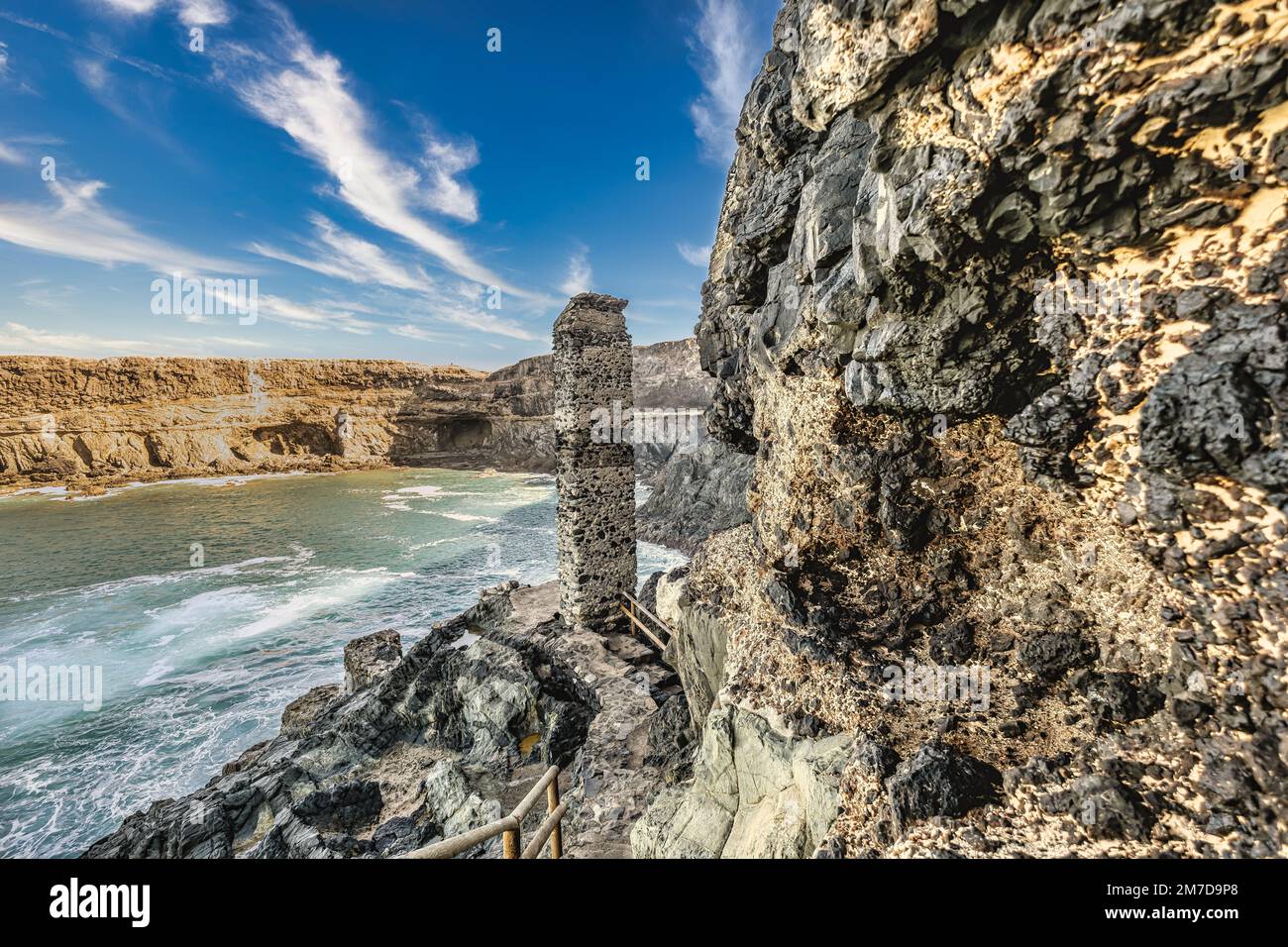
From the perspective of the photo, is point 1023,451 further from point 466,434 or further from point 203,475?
point 466,434

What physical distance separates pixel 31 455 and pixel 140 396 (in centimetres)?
806

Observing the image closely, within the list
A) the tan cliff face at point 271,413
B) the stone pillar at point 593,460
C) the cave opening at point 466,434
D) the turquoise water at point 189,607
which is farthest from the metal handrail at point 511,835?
the cave opening at point 466,434

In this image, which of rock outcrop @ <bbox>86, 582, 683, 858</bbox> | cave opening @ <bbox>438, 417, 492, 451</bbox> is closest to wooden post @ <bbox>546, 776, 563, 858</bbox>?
rock outcrop @ <bbox>86, 582, 683, 858</bbox>

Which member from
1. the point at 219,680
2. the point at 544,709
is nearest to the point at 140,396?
the point at 219,680

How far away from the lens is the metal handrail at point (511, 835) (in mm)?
2383

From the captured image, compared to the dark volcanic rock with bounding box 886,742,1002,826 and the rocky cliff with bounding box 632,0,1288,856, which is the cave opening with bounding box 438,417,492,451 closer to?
the rocky cliff with bounding box 632,0,1288,856

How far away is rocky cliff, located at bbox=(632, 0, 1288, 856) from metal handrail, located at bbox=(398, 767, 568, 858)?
1.34 meters

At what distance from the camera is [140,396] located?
4503 cm

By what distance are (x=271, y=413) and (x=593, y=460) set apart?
52382mm

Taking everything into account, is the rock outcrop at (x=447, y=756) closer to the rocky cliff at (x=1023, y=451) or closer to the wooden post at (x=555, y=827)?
the wooden post at (x=555, y=827)

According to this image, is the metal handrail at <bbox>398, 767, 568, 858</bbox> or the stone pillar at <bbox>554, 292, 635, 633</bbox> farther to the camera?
the stone pillar at <bbox>554, 292, 635, 633</bbox>

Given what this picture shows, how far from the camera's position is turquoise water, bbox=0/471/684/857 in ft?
32.9

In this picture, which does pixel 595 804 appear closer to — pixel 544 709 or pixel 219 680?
pixel 544 709

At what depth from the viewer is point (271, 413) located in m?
49.4
